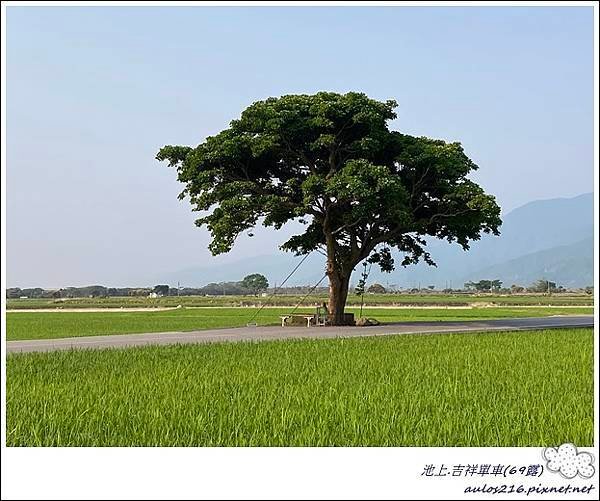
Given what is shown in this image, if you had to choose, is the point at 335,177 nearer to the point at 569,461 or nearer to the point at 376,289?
the point at 569,461

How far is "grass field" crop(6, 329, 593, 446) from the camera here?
473 centimetres

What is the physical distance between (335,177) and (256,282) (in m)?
76.2

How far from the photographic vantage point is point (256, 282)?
305ft

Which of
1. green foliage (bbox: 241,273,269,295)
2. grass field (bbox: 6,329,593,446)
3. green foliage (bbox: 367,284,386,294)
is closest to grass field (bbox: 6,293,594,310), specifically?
green foliage (bbox: 367,284,386,294)

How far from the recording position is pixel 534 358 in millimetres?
10188

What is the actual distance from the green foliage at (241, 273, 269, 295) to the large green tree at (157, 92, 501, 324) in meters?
70.4

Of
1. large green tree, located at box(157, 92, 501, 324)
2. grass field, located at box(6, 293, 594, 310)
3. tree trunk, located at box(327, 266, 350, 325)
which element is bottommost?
grass field, located at box(6, 293, 594, 310)

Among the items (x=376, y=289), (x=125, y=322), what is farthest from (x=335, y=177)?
(x=376, y=289)

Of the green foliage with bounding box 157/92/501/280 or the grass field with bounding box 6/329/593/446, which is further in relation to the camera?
the green foliage with bounding box 157/92/501/280

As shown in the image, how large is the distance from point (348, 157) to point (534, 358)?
376 inches

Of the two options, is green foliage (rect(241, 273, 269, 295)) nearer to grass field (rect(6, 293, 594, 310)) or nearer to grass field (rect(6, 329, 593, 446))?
grass field (rect(6, 293, 594, 310))

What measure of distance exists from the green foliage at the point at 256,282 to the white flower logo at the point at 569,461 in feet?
282

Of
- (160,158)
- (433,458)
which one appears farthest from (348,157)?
(433,458)

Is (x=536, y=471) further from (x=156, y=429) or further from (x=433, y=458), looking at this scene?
(x=156, y=429)
